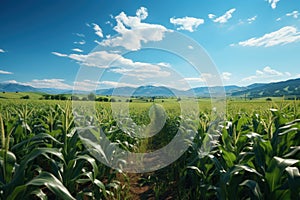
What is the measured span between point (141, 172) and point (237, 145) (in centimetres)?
346

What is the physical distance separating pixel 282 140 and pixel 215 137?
1998 millimetres

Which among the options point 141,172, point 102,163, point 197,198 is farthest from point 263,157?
point 141,172

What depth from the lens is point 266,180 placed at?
2.36 metres

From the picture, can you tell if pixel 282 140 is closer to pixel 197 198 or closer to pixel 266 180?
pixel 266 180

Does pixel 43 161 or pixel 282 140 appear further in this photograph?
pixel 43 161

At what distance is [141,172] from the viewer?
252 inches

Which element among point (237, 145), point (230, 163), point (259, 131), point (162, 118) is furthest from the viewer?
point (162, 118)

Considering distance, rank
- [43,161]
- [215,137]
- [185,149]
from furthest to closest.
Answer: [185,149] → [43,161] → [215,137]

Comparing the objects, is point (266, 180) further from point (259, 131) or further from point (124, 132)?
point (124, 132)

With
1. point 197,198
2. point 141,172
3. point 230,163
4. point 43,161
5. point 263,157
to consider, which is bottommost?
point 141,172

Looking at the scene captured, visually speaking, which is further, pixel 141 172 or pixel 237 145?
pixel 141 172

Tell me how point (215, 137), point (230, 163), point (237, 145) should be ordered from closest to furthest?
1. point (230, 163)
2. point (237, 145)
3. point (215, 137)

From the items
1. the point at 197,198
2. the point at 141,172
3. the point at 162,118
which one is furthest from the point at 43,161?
the point at 162,118

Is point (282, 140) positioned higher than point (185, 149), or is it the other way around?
point (282, 140)
